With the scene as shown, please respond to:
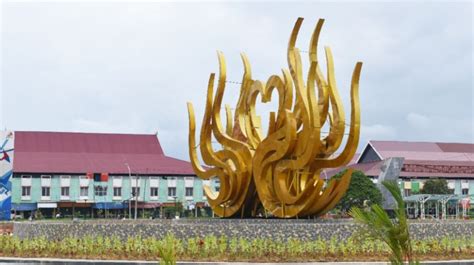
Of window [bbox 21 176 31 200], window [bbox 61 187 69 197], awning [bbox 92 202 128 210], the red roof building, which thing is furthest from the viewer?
the red roof building

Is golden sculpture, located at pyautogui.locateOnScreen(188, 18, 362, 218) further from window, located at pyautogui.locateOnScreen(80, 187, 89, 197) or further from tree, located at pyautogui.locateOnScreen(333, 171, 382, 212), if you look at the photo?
window, located at pyautogui.locateOnScreen(80, 187, 89, 197)

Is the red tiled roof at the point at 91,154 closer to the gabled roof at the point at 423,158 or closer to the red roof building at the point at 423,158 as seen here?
the red roof building at the point at 423,158

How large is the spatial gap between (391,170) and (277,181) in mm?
43951

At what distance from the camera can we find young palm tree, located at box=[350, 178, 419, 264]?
32.5 feet

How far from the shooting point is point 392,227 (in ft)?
32.5

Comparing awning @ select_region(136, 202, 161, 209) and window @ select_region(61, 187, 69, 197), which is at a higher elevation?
window @ select_region(61, 187, 69, 197)

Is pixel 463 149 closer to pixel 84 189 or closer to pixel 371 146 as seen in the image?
pixel 371 146

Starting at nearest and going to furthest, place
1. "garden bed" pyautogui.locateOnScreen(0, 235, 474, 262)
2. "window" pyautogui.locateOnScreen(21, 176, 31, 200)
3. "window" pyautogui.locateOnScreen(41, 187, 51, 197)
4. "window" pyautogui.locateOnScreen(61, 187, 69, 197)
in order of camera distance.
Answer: "garden bed" pyautogui.locateOnScreen(0, 235, 474, 262) < "window" pyautogui.locateOnScreen(21, 176, 31, 200) < "window" pyautogui.locateOnScreen(41, 187, 51, 197) < "window" pyautogui.locateOnScreen(61, 187, 69, 197)

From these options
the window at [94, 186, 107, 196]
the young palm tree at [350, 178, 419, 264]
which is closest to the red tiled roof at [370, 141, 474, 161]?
the window at [94, 186, 107, 196]

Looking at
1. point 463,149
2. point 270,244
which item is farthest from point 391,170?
point 270,244

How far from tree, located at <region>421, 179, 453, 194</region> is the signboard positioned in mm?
41287

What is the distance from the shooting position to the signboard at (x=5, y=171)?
61562 mm

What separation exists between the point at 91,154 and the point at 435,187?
35.5 m

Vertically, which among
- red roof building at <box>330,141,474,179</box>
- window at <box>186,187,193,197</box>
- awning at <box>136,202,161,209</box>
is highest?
red roof building at <box>330,141,474,179</box>
